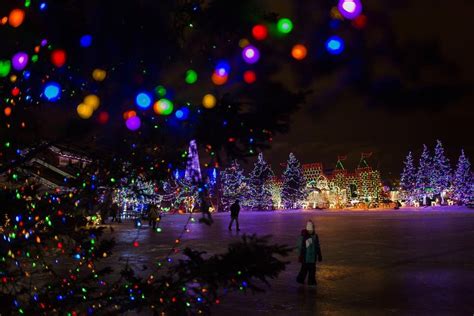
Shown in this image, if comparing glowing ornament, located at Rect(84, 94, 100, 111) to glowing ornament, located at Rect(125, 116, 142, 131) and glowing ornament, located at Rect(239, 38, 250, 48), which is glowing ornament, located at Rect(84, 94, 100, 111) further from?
glowing ornament, located at Rect(239, 38, 250, 48)

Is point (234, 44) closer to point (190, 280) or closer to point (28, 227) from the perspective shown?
point (190, 280)

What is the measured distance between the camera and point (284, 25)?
8.25ft

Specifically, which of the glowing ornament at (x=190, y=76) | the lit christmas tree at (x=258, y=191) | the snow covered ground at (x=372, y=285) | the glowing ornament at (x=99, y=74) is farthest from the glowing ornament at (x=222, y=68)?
the lit christmas tree at (x=258, y=191)

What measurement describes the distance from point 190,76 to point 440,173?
91526 mm

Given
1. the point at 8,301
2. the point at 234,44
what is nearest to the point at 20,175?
the point at 8,301

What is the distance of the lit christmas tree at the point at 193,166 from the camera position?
2.61m

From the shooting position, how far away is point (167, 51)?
271 cm

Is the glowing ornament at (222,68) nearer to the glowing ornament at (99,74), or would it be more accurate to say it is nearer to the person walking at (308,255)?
the glowing ornament at (99,74)

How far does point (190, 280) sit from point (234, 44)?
4.23 feet

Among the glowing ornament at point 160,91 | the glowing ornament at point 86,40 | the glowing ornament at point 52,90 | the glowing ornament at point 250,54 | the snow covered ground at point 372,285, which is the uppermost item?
the glowing ornament at point 86,40

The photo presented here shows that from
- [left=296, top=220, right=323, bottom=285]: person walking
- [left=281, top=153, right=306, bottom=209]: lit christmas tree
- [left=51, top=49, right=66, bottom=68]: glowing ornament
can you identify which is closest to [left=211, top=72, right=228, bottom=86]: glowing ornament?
[left=51, top=49, right=66, bottom=68]: glowing ornament

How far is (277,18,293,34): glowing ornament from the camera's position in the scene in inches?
98.7

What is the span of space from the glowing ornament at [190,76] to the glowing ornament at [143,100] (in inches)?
9.3

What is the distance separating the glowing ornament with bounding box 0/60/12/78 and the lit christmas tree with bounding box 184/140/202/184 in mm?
970
